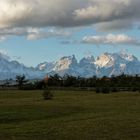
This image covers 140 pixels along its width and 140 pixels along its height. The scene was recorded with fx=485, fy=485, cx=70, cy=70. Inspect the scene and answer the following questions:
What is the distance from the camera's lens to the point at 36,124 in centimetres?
4025

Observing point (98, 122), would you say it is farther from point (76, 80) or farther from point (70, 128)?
point (76, 80)

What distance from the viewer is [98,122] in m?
41.1

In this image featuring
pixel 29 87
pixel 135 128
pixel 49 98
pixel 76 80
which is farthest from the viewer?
Result: pixel 76 80

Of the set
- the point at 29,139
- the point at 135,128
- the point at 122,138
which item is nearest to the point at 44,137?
the point at 29,139

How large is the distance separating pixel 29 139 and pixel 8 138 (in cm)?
145

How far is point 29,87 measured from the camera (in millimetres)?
170750

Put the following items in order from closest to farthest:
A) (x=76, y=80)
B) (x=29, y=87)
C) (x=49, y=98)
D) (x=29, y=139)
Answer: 1. (x=29, y=139)
2. (x=49, y=98)
3. (x=29, y=87)
4. (x=76, y=80)

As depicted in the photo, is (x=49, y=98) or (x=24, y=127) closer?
(x=24, y=127)

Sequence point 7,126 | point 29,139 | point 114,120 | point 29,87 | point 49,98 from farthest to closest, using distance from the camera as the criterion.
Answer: point 29,87 < point 49,98 < point 114,120 < point 7,126 < point 29,139

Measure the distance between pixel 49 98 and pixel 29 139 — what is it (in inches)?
2558

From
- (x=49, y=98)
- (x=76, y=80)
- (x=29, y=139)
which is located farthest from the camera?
(x=76, y=80)

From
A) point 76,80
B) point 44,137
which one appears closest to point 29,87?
point 76,80

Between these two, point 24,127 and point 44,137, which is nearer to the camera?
point 44,137

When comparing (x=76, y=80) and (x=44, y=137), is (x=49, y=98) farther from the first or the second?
(x=76, y=80)
